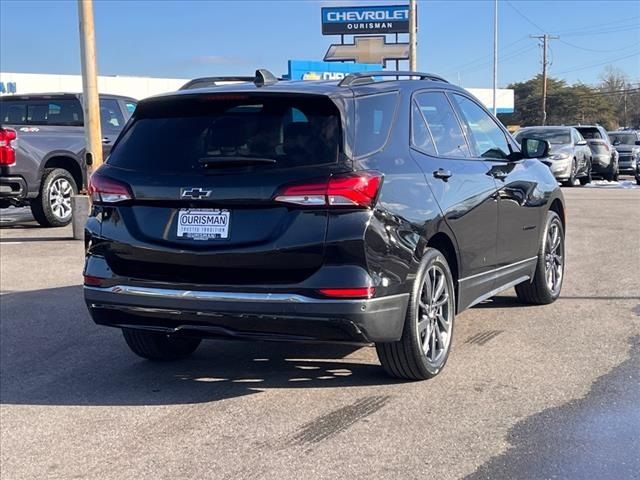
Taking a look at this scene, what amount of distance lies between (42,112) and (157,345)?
9.66m

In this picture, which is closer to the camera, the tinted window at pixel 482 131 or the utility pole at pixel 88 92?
the tinted window at pixel 482 131

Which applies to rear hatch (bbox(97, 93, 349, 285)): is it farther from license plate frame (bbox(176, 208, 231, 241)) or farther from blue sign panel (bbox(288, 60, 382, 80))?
blue sign panel (bbox(288, 60, 382, 80))

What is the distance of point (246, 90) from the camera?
4.61m

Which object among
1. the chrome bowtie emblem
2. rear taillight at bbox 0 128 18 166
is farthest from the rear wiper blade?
rear taillight at bbox 0 128 18 166

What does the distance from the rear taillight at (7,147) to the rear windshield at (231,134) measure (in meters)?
7.89

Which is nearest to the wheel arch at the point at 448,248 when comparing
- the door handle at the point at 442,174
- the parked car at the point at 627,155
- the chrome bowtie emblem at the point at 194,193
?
the door handle at the point at 442,174

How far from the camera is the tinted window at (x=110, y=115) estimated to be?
46.4ft

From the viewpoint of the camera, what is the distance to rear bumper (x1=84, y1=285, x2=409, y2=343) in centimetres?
418

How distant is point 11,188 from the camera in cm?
1205

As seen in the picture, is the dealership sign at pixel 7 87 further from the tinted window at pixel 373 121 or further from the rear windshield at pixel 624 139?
the tinted window at pixel 373 121

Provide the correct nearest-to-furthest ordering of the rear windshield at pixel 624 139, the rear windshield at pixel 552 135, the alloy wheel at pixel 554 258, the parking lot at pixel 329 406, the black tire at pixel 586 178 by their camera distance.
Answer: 1. the parking lot at pixel 329 406
2. the alloy wheel at pixel 554 258
3. the rear windshield at pixel 552 135
4. the black tire at pixel 586 178
5. the rear windshield at pixel 624 139

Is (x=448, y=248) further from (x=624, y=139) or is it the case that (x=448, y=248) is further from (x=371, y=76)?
(x=624, y=139)

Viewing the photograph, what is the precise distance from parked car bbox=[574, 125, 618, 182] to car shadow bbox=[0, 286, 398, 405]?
2036cm

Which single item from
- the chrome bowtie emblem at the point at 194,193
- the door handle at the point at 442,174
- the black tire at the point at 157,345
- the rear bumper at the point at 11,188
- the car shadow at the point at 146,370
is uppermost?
the door handle at the point at 442,174
